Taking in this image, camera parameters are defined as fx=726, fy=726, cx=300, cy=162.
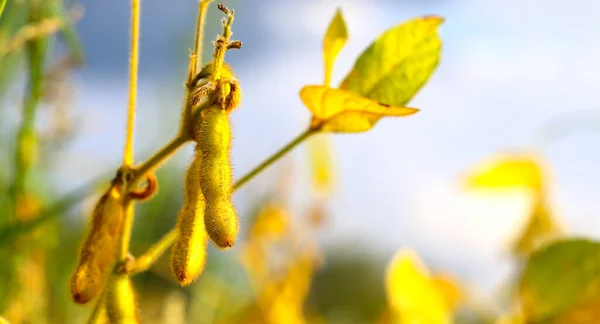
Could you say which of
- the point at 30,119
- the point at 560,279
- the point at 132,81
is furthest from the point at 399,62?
the point at 30,119

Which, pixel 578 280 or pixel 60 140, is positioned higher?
pixel 578 280

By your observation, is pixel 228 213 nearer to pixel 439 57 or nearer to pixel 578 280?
pixel 439 57

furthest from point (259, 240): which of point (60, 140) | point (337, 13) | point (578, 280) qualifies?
point (337, 13)

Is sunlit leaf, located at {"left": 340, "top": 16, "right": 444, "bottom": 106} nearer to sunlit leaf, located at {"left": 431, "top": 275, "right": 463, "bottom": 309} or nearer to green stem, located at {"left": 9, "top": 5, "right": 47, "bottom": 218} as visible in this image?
green stem, located at {"left": 9, "top": 5, "right": 47, "bottom": 218}

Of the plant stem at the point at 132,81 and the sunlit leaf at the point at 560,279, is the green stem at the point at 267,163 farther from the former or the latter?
the sunlit leaf at the point at 560,279

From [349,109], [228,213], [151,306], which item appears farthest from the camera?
[151,306]

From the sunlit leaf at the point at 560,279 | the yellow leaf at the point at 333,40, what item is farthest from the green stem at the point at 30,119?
the sunlit leaf at the point at 560,279

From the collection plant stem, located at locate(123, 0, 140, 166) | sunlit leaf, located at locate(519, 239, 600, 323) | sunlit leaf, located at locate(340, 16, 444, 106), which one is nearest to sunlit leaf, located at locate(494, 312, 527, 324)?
sunlit leaf, located at locate(519, 239, 600, 323)
